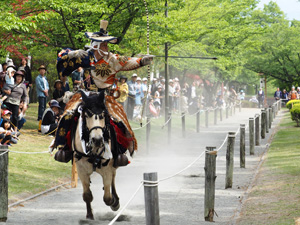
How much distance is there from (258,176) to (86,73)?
6.31 meters

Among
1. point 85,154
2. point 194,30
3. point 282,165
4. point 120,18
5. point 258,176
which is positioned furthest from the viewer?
point 194,30

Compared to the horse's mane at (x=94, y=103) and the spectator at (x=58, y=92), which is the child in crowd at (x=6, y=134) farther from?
the horse's mane at (x=94, y=103)

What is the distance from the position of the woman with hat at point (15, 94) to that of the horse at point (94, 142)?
26.8ft

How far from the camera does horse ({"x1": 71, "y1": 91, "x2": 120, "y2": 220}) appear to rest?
8.37 meters

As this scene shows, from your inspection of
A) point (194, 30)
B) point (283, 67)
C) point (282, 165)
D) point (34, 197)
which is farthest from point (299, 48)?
point (34, 197)

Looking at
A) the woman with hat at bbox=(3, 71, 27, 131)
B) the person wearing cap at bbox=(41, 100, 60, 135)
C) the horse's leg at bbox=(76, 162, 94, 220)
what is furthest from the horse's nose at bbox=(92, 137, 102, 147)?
the woman with hat at bbox=(3, 71, 27, 131)

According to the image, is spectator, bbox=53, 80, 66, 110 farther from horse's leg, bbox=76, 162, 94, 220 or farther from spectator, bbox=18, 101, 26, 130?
horse's leg, bbox=76, 162, 94, 220

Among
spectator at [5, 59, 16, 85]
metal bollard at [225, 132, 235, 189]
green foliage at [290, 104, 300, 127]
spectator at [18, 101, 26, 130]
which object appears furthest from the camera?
green foliage at [290, 104, 300, 127]

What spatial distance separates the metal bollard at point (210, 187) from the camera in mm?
9688

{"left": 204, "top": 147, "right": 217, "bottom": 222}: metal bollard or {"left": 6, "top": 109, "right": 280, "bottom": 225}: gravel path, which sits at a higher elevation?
{"left": 204, "top": 147, "right": 217, "bottom": 222}: metal bollard

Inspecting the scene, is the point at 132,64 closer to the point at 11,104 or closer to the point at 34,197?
the point at 34,197

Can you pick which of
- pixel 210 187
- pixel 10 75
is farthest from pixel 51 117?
pixel 210 187

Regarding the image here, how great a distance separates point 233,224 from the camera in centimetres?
920

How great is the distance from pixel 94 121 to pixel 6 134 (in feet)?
23.2
